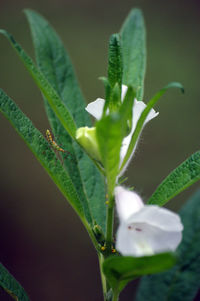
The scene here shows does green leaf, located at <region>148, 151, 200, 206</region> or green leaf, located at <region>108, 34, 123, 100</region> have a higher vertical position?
green leaf, located at <region>108, 34, 123, 100</region>

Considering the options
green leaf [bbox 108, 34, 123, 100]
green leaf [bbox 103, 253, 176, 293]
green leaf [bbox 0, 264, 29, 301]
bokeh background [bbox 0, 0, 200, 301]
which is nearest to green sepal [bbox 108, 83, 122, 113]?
green leaf [bbox 108, 34, 123, 100]

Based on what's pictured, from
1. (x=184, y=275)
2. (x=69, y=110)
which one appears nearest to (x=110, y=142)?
(x=69, y=110)

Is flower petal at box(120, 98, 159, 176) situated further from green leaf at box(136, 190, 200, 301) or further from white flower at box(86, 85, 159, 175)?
green leaf at box(136, 190, 200, 301)

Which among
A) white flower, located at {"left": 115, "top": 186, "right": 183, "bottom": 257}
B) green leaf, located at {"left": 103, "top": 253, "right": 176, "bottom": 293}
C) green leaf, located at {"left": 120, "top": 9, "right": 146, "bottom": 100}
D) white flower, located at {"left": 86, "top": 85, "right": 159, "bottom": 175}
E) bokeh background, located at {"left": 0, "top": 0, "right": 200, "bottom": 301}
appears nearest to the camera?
green leaf, located at {"left": 103, "top": 253, "right": 176, "bottom": 293}

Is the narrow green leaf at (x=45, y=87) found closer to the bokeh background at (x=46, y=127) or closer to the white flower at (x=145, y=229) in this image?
the white flower at (x=145, y=229)

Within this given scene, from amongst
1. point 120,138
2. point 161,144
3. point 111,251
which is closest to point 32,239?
point 161,144

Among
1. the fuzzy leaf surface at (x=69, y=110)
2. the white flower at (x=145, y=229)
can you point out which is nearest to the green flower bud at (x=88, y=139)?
the white flower at (x=145, y=229)
